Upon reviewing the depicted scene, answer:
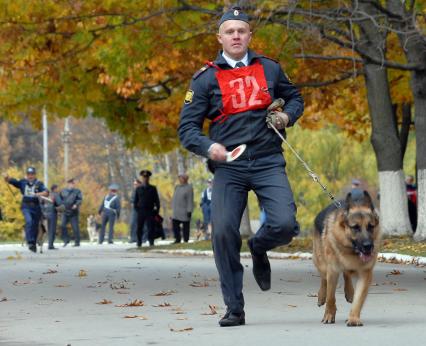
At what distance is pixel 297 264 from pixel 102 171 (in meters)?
63.0

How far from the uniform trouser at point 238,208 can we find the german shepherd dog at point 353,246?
1.19 feet

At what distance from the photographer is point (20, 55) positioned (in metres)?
24.6

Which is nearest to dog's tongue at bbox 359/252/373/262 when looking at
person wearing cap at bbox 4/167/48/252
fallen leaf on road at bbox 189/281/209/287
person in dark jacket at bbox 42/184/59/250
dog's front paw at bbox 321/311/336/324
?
dog's front paw at bbox 321/311/336/324

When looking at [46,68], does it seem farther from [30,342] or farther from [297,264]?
[30,342]

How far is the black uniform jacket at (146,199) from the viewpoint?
111 ft

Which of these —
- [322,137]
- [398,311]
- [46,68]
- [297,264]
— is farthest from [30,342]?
[322,137]

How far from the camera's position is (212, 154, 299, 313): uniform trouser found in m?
9.32

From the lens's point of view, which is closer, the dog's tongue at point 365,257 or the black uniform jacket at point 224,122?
the dog's tongue at point 365,257

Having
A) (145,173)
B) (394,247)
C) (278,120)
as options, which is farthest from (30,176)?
(278,120)

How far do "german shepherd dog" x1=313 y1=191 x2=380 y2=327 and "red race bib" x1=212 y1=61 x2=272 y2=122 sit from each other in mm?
925

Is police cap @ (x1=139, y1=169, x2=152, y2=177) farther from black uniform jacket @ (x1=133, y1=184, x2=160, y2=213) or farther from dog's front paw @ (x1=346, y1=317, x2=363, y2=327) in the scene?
dog's front paw @ (x1=346, y1=317, x2=363, y2=327)

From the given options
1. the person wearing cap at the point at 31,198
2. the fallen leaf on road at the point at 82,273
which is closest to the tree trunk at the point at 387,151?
the person wearing cap at the point at 31,198

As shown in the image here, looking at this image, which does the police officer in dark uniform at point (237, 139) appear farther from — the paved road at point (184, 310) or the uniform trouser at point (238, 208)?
the paved road at point (184, 310)

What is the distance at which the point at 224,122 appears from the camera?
9469mm
